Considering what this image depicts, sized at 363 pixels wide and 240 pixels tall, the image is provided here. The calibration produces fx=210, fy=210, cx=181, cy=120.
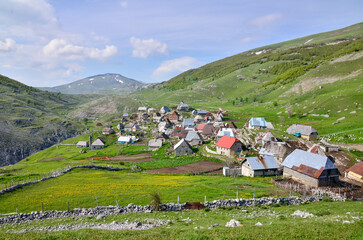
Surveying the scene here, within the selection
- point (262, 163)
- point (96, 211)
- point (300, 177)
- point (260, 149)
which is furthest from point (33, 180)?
point (260, 149)

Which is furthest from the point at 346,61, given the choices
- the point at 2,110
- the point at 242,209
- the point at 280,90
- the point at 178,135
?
the point at 2,110

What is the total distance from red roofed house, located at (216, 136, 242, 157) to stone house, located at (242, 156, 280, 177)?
54.4ft

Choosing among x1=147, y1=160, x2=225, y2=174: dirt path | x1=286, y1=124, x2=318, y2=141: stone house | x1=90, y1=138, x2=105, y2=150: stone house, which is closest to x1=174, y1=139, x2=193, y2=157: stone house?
x1=147, y1=160, x2=225, y2=174: dirt path

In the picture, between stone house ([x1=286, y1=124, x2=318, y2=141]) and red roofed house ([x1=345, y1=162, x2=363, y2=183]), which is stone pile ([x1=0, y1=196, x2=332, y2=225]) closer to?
red roofed house ([x1=345, y1=162, x2=363, y2=183])

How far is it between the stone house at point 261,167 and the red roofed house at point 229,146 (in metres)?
16.6

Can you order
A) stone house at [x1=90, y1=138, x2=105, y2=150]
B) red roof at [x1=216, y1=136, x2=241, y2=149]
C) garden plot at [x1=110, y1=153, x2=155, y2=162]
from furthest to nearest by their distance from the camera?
stone house at [x1=90, y1=138, x2=105, y2=150], garden plot at [x1=110, y1=153, x2=155, y2=162], red roof at [x1=216, y1=136, x2=241, y2=149]

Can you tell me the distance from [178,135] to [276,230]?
93.1 m

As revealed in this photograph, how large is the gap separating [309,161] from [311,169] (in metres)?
2.52

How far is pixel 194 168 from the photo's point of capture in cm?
6303

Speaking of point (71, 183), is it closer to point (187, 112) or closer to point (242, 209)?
point (242, 209)

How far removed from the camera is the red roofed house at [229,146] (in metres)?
70.9

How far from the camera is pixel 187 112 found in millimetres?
170500

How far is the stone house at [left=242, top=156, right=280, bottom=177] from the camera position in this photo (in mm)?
52688

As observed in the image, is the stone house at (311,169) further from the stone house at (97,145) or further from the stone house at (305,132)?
the stone house at (97,145)
